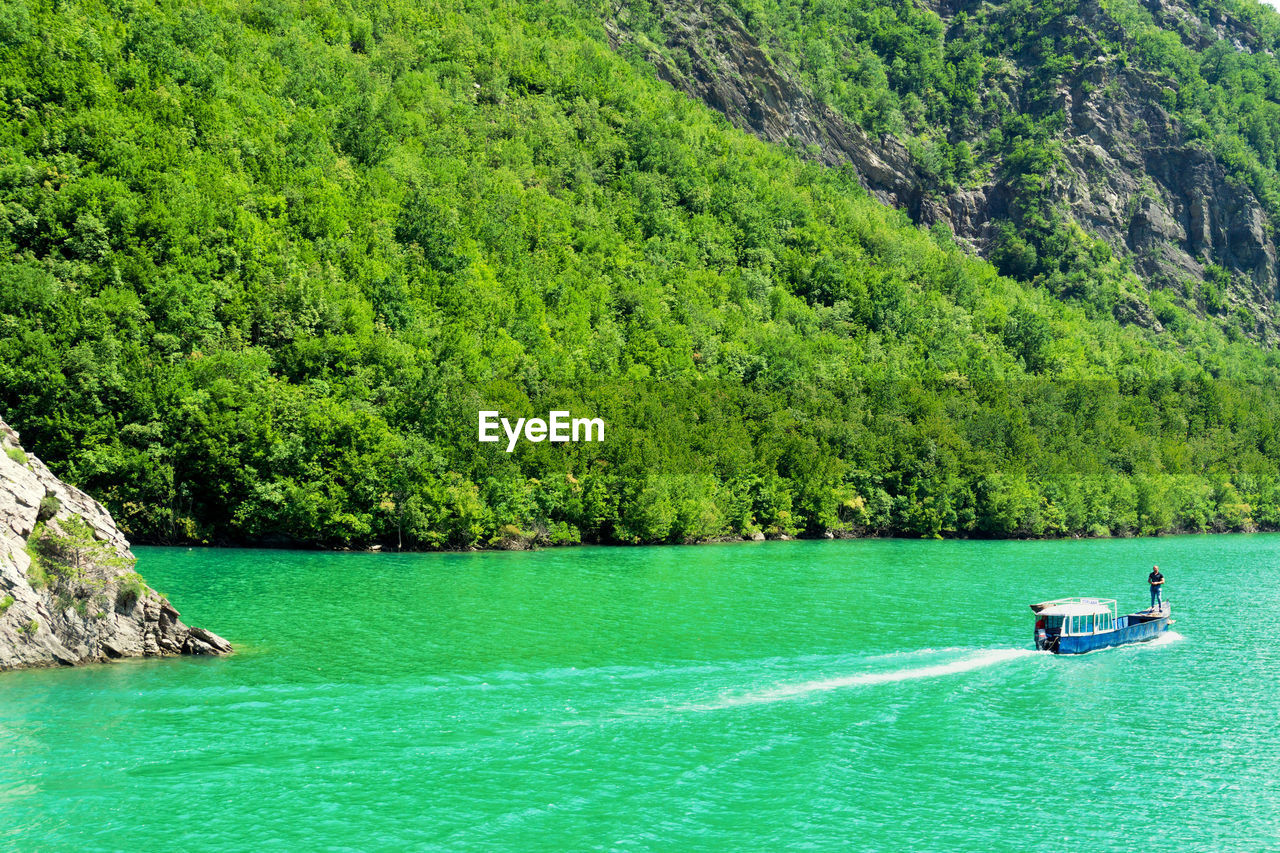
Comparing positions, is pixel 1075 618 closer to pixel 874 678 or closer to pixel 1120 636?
pixel 1120 636

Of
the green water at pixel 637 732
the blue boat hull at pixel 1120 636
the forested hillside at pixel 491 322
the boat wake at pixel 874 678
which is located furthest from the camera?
the forested hillside at pixel 491 322

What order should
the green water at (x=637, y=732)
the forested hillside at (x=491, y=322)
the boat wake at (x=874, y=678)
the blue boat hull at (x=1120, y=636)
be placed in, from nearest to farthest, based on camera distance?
1. the green water at (x=637, y=732)
2. the boat wake at (x=874, y=678)
3. the blue boat hull at (x=1120, y=636)
4. the forested hillside at (x=491, y=322)

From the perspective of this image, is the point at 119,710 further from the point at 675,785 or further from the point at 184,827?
the point at 675,785

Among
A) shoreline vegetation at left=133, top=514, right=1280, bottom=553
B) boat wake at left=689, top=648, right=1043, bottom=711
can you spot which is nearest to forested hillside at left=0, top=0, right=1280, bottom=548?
shoreline vegetation at left=133, top=514, right=1280, bottom=553

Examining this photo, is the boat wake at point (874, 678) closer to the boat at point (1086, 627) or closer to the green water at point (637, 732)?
the green water at point (637, 732)

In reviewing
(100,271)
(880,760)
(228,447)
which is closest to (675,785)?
(880,760)

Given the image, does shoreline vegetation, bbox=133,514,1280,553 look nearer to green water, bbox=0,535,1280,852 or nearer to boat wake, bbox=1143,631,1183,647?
green water, bbox=0,535,1280,852

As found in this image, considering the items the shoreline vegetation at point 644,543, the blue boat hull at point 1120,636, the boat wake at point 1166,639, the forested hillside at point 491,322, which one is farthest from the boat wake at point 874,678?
the shoreline vegetation at point 644,543
